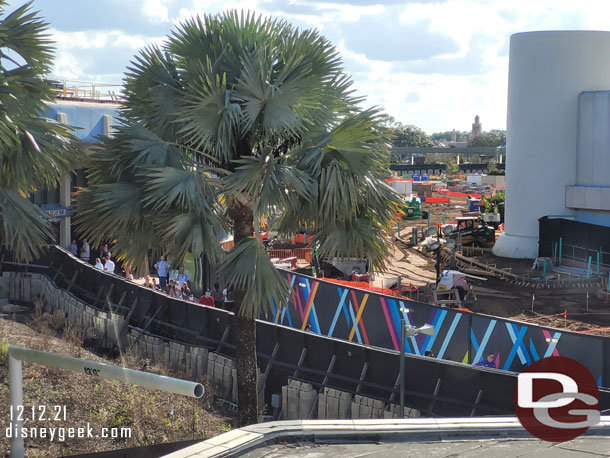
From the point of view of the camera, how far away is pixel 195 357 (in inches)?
669

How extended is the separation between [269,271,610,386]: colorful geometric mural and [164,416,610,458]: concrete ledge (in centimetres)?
613

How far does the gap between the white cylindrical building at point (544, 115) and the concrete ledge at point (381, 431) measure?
120 ft

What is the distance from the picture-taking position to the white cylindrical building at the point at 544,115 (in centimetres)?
4184

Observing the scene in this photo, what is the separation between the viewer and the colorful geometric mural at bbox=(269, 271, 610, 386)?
14234mm

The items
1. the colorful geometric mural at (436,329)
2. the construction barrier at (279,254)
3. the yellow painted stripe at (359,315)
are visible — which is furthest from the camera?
the construction barrier at (279,254)

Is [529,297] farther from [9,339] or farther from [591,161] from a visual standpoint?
[9,339]

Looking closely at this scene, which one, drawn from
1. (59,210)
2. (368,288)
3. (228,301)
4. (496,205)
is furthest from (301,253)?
(496,205)

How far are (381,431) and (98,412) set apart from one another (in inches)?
253

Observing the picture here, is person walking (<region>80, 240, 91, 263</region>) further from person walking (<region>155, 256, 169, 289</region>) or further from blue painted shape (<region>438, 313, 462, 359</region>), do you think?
blue painted shape (<region>438, 313, 462, 359</region>)

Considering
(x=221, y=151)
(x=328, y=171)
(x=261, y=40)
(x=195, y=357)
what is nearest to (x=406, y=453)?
(x=328, y=171)

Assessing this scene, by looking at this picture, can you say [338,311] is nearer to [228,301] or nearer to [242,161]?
[228,301]

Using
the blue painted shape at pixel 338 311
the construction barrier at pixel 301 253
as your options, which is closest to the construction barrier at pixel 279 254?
the construction barrier at pixel 301 253

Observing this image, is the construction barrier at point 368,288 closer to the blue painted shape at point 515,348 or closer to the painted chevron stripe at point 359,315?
the painted chevron stripe at point 359,315

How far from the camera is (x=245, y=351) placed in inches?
475
